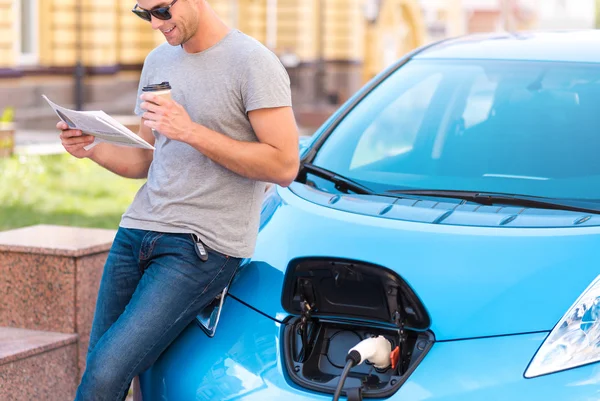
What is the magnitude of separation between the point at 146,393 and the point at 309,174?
3.56 feet

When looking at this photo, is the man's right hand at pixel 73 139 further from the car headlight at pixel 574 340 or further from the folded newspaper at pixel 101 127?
the car headlight at pixel 574 340

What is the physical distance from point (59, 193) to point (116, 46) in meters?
12.9

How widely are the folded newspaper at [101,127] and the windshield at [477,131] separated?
3.20 feet

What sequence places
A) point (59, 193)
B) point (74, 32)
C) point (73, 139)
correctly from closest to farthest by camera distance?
point (73, 139)
point (59, 193)
point (74, 32)

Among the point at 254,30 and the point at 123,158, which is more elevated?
the point at 123,158

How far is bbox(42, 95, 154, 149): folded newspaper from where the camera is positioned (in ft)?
9.93

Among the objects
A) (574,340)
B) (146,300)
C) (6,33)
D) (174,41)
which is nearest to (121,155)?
(174,41)

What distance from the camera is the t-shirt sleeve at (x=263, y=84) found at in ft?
9.72

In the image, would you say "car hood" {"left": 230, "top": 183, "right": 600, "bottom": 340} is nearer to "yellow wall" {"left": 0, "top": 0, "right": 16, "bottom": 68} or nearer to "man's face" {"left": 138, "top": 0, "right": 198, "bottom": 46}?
"man's face" {"left": 138, "top": 0, "right": 198, "bottom": 46}

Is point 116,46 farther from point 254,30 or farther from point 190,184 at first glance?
point 190,184

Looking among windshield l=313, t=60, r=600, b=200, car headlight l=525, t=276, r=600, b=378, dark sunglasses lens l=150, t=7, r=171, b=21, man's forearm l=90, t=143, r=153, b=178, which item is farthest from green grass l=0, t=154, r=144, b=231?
car headlight l=525, t=276, r=600, b=378

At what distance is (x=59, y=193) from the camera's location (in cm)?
1045

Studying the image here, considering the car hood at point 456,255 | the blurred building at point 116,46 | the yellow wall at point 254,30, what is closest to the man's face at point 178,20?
the car hood at point 456,255

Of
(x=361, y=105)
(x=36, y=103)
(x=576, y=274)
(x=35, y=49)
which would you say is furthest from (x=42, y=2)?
(x=576, y=274)
